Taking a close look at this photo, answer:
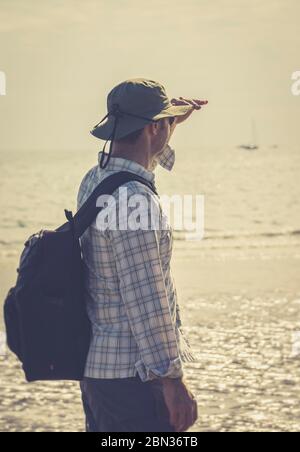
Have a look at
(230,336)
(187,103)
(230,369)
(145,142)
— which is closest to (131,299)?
(145,142)

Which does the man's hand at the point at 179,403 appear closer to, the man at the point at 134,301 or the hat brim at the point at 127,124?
the man at the point at 134,301

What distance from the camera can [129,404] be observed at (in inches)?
153

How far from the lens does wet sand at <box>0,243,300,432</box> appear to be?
24.2 ft

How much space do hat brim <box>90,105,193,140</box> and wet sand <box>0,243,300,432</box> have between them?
3545mm

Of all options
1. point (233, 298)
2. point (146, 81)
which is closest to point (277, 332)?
point (233, 298)

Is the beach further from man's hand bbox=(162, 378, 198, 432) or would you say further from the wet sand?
man's hand bbox=(162, 378, 198, 432)

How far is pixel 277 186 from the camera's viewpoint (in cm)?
6259

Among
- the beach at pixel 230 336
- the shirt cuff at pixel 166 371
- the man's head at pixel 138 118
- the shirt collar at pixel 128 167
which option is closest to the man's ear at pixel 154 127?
the man's head at pixel 138 118

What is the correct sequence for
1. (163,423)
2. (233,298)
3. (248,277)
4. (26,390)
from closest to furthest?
(163,423) < (26,390) < (233,298) < (248,277)

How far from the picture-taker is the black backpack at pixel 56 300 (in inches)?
151

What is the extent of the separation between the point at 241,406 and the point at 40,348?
13.3 ft

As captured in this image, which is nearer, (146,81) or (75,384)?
(146,81)

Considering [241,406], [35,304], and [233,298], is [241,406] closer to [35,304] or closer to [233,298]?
[35,304]

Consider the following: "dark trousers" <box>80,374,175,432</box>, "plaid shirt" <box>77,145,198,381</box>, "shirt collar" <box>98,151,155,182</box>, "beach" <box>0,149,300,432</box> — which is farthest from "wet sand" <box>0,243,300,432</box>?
"shirt collar" <box>98,151,155,182</box>
